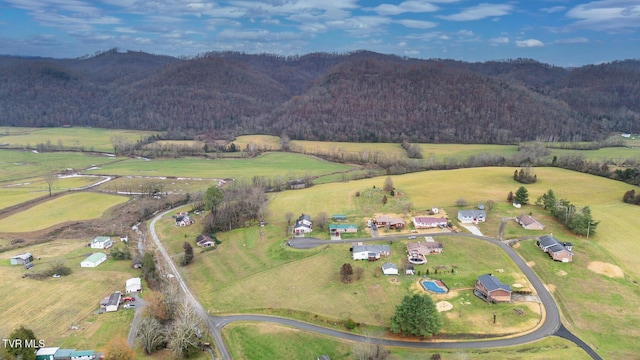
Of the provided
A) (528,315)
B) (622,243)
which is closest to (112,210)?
(528,315)

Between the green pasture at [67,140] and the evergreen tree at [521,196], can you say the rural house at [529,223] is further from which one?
the green pasture at [67,140]

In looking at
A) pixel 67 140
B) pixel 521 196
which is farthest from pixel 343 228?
pixel 67 140

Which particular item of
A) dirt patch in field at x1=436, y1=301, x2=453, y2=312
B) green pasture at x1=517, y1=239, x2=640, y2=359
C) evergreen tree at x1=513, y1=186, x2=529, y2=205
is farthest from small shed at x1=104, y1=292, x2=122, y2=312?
evergreen tree at x1=513, y1=186, x2=529, y2=205

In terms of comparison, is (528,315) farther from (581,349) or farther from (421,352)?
(421,352)

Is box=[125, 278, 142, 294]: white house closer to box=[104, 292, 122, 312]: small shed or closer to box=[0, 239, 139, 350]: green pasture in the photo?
box=[0, 239, 139, 350]: green pasture

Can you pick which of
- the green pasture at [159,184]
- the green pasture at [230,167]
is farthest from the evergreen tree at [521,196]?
the green pasture at [159,184]

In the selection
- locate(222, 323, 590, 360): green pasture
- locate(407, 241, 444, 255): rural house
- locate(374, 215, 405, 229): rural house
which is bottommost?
locate(222, 323, 590, 360): green pasture
